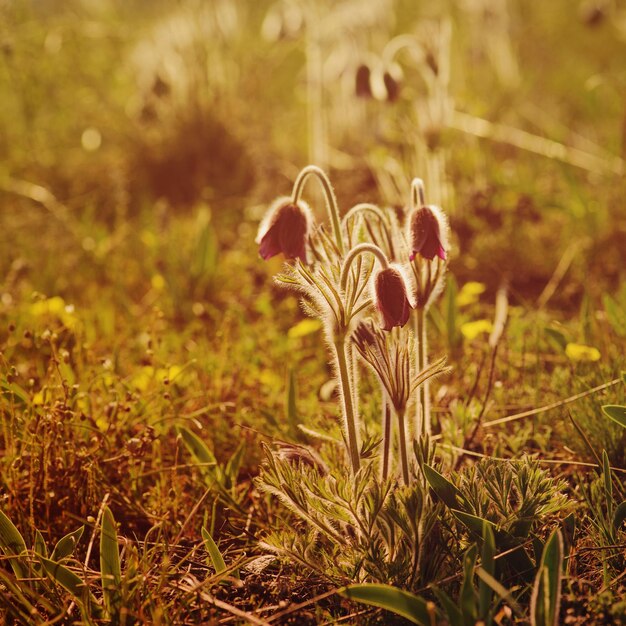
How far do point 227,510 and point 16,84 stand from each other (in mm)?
3212

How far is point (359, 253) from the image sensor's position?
1448mm

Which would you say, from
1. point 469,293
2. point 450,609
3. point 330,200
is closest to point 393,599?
point 450,609

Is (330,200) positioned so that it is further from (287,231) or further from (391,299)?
(391,299)

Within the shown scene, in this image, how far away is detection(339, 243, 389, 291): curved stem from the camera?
4.64 ft

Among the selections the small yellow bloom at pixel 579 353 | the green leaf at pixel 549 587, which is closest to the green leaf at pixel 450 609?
the green leaf at pixel 549 587

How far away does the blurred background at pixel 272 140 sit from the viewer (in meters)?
3.19

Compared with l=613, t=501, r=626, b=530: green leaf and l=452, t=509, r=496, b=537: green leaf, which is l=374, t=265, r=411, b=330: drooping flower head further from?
l=613, t=501, r=626, b=530: green leaf

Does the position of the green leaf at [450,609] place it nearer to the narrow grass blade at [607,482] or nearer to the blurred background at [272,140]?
the narrow grass blade at [607,482]

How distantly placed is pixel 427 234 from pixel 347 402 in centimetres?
41

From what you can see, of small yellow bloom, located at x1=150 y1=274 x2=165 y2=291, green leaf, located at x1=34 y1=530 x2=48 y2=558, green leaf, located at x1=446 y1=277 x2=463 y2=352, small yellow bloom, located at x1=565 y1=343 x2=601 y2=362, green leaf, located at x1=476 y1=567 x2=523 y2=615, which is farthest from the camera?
small yellow bloom, located at x1=150 y1=274 x2=165 y2=291

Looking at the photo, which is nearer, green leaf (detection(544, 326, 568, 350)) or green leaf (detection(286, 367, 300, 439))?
green leaf (detection(286, 367, 300, 439))

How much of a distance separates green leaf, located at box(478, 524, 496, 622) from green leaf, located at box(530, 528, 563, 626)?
A: 81 millimetres

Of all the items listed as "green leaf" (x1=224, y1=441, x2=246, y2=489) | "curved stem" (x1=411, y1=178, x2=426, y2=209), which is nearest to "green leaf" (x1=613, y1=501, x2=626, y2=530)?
"curved stem" (x1=411, y1=178, x2=426, y2=209)

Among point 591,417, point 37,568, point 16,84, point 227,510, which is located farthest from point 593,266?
point 16,84
